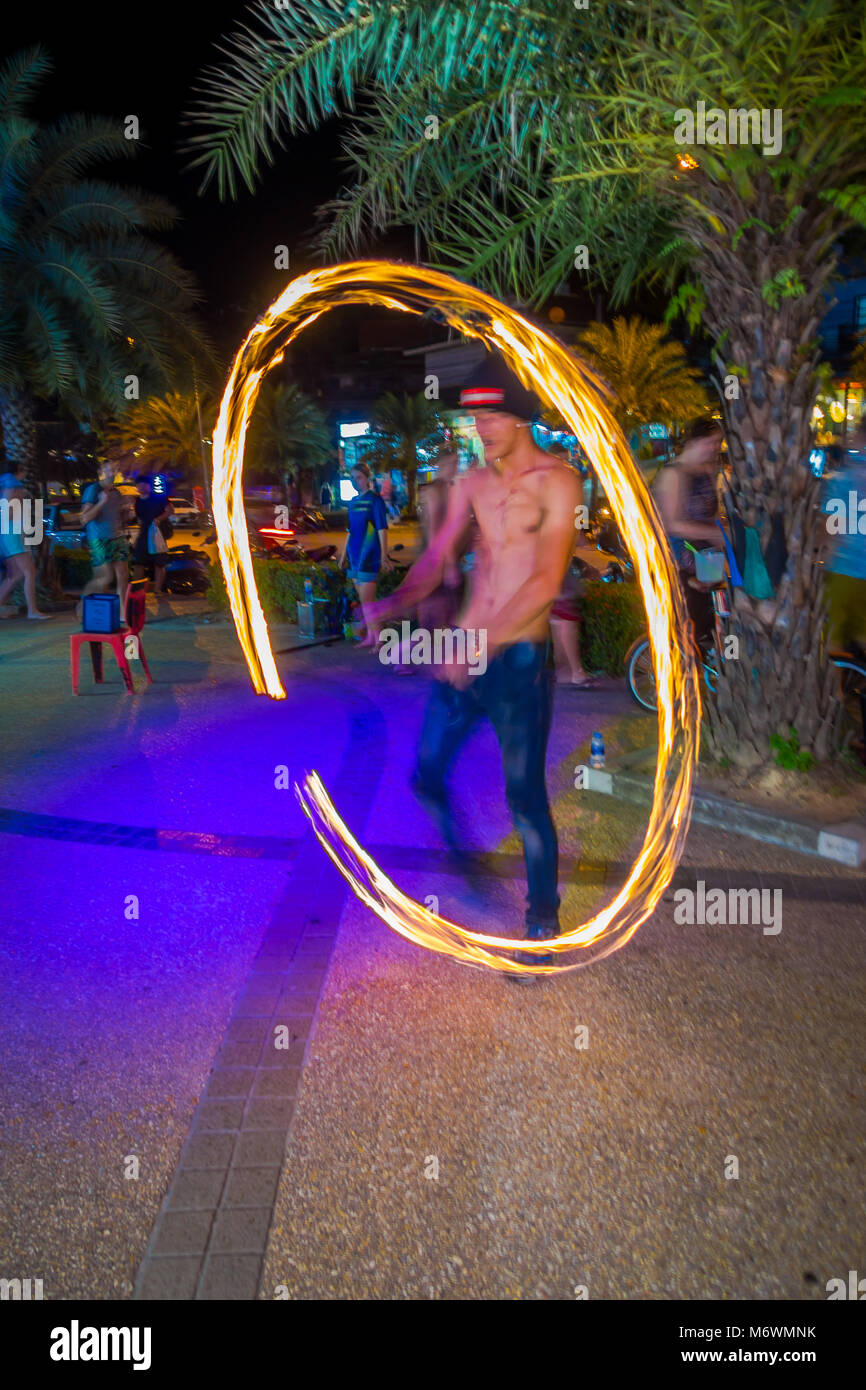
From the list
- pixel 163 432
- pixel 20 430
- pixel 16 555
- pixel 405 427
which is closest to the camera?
pixel 16 555

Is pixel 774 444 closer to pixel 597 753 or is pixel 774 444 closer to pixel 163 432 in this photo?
pixel 597 753

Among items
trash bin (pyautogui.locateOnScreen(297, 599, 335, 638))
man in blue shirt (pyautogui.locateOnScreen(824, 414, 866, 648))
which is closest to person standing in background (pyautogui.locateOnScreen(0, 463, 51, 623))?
trash bin (pyautogui.locateOnScreen(297, 599, 335, 638))

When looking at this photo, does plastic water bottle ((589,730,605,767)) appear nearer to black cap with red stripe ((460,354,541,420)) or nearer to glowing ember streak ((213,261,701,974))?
glowing ember streak ((213,261,701,974))

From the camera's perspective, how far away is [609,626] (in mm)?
10344

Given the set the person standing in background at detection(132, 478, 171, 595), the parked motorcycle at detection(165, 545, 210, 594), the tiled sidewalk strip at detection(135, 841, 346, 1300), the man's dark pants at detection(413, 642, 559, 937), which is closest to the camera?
the tiled sidewalk strip at detection(135, 841, 346, 1300)

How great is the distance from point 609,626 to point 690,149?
506 cm

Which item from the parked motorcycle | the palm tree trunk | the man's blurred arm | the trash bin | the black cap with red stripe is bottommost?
the trash bin

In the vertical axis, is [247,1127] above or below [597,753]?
below

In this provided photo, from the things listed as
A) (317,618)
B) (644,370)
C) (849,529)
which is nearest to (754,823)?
(849,529)

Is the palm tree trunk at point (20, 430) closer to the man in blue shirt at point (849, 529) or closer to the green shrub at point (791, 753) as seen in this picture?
the man in blue shirt at point (849, 529)

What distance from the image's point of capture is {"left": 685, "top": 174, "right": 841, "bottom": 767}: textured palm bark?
A: 6152 millimetres

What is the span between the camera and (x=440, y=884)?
5465 millimetres

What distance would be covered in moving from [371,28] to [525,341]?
2.62 metres

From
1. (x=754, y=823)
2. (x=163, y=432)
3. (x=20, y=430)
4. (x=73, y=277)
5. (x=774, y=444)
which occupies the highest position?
(x=163, y=432)
